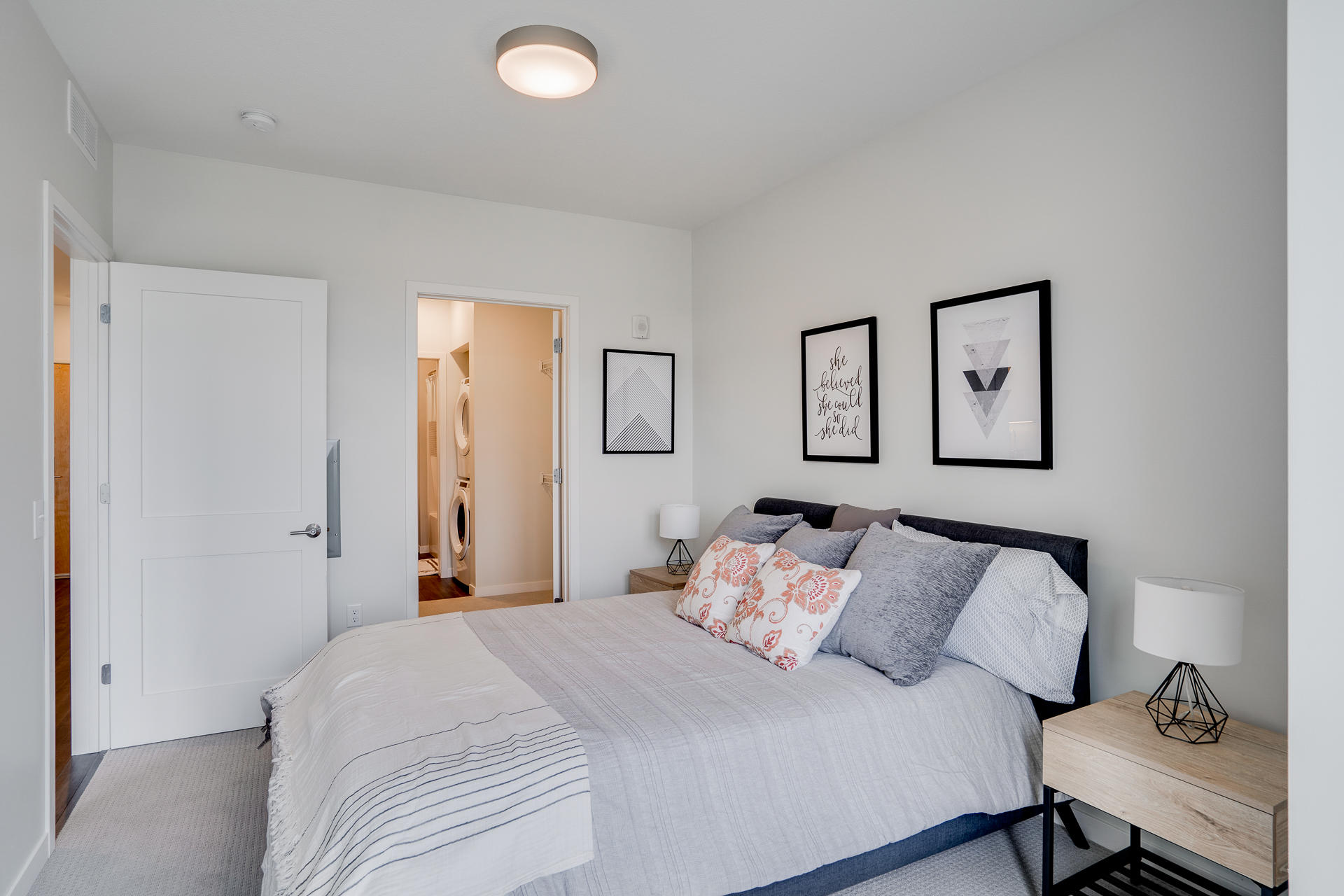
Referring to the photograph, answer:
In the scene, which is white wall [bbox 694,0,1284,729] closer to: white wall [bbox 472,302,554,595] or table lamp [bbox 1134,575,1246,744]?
table lamp [bbox 1134,575,1246,744]

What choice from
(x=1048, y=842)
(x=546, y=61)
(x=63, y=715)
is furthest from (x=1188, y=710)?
(x=63, y=715)

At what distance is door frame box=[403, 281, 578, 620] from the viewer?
3910 mm

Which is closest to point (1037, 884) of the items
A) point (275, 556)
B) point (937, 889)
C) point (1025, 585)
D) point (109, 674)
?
point (937, 889)

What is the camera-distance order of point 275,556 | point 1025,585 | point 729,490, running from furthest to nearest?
point 729,490
point 275,556
point 1025,585

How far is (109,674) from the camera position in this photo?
10.3 ft

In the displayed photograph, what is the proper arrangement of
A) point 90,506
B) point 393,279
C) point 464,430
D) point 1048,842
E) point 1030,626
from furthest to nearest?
point 464,430 < point 393,279 < point 90,506 < point 1030,626 < point 1048,842

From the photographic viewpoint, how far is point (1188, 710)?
2.02 meters

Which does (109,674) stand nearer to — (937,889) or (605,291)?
(605,291)

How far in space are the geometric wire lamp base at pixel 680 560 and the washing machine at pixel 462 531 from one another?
6.89 ft

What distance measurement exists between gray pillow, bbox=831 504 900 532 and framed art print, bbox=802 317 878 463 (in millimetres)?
333

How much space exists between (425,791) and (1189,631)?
1.81 metres

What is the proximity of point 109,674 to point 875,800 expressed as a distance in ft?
10.5
